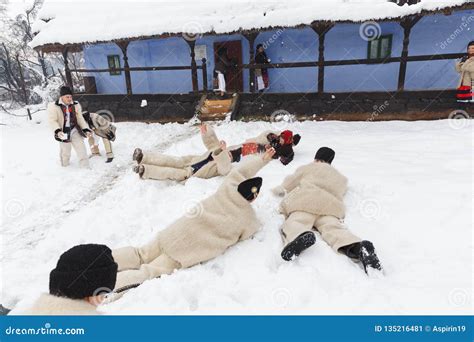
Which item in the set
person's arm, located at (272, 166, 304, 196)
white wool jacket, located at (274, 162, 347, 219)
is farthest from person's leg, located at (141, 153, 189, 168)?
white wool jacket, located at (274, 162, 347, 219)

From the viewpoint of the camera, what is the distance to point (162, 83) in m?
13.7

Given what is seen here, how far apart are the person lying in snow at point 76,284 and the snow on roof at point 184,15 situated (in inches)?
367

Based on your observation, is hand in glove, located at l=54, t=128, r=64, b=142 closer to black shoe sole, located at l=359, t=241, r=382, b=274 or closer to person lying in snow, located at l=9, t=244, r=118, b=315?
person lying in snow, located at l=9, t=244, r=118, b=315

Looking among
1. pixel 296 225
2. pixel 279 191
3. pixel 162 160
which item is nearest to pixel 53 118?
pixel 162 160

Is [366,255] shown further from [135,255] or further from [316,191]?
[135,255]

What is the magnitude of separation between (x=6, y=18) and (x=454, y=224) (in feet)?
113

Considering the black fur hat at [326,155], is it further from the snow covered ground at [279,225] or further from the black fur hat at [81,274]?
the black fur hat at [81,274]

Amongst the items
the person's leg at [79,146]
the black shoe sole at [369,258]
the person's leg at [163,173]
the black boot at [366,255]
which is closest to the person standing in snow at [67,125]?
the person's leg at [79,146]

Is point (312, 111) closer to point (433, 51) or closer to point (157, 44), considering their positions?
point (433, 51)

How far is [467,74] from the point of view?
26.7 ft

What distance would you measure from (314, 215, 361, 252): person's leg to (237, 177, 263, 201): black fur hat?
0.84 m

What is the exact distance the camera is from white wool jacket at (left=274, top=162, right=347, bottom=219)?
3.55 meters

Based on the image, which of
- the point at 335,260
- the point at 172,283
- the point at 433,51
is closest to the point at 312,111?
the point at 433,51
